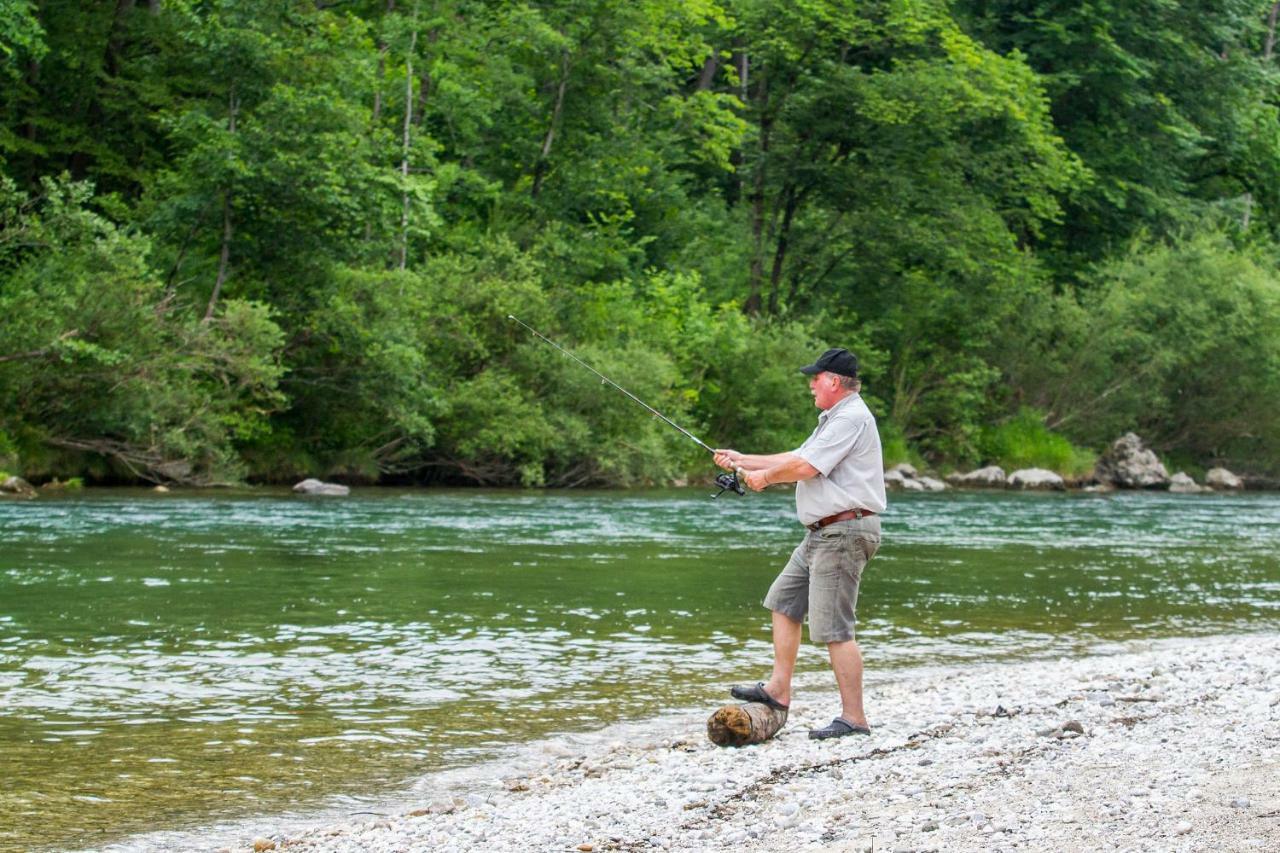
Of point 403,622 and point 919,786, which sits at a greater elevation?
point 919,786

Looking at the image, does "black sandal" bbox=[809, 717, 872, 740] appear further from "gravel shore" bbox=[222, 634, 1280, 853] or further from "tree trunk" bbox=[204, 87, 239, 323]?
"tree trunk" bbox=[204, 87, 239, 323]

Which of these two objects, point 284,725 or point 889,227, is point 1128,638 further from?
point 889,227

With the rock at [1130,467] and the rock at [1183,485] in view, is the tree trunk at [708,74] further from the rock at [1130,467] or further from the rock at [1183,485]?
the rock at [1183,485]

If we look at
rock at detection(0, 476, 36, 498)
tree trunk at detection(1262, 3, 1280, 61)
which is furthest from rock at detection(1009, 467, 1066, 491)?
rock at detection(0, 476, 36, 498)

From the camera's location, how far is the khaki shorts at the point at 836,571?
7438 mm

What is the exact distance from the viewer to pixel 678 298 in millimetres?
35594

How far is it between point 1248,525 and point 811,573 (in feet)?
66.5

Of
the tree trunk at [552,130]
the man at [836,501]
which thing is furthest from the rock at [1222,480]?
the man at [836,501]

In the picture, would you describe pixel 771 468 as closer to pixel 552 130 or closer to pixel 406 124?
pixel 406 124

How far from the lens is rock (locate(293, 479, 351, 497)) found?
2655 centimetres

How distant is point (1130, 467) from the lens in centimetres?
4097

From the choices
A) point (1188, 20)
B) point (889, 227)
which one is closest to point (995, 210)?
point (889, 227)

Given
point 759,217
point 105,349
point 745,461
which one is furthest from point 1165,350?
point 745,461

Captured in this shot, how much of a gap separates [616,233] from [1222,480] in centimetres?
1695
